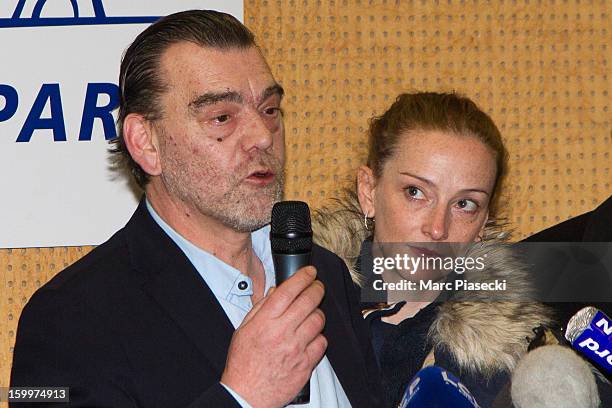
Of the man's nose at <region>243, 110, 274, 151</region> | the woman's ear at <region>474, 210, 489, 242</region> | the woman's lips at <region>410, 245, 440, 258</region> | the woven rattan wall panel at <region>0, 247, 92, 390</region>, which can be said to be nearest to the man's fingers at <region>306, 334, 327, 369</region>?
the man's nose at <region>243, 110, 274, 151</region>

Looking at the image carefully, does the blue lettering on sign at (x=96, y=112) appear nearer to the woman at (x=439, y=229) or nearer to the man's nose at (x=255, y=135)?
the woman at (x=439, y=229)

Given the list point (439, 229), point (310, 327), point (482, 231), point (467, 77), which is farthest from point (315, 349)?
point (467, 77)

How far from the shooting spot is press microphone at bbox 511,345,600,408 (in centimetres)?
130

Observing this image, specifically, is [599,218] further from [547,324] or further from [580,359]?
[580,359]

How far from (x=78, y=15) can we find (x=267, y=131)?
102cm

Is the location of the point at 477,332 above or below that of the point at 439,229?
below

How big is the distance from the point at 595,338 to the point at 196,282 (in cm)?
64

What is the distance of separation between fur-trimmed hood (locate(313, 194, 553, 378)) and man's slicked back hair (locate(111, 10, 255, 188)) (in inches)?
19.8

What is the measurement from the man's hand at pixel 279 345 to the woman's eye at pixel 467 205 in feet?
2.30

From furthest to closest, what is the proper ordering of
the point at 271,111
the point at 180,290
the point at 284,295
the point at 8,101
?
the point at 8,101, the point at 271,111, the point at 180,290, the point at 284,295

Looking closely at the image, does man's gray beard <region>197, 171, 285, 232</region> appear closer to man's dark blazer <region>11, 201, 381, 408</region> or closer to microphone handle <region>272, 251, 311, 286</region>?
man's dark blazer <region>11, 201, 381, 408</region>

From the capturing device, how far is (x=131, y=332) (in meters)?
1.40

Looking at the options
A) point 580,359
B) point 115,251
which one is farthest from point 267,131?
point 580,359

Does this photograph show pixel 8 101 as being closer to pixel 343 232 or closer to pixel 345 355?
pixel 343 232
